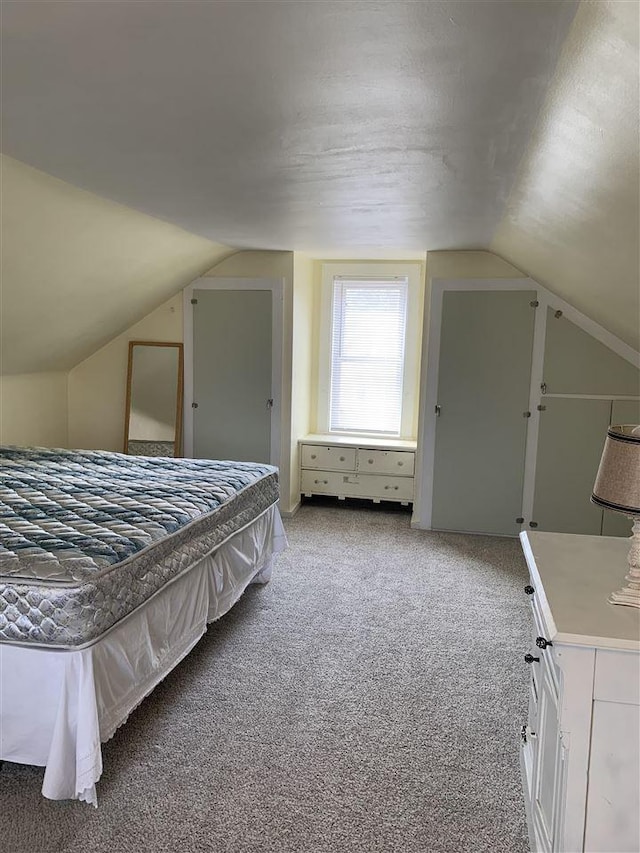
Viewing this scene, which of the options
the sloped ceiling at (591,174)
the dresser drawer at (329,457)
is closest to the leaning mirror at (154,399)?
the dresser drawer at (329,457)

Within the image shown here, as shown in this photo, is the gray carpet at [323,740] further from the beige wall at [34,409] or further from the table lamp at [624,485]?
the beige wall at [34,409]

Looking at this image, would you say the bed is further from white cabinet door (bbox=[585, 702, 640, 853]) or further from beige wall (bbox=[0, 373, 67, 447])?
white cabinet door (bbox=[585, 702, 640, 853])

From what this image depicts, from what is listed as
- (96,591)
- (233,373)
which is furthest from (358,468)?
(96,591)

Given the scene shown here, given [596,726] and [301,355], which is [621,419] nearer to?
[301,355]

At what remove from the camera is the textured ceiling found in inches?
52.6

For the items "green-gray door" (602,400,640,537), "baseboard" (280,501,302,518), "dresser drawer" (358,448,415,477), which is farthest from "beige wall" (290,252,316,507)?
"green-gray door" (602,400,640,537)

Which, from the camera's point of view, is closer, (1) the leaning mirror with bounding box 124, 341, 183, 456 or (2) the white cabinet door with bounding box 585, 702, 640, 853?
(2) the white cabinet door with bounding box 585, 702, 640, 853

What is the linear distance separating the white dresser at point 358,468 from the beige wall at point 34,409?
205 cm

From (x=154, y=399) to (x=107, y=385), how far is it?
43cm

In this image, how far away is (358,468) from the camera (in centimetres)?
523

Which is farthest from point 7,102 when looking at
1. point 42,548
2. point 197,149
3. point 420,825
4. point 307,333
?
point 307,333

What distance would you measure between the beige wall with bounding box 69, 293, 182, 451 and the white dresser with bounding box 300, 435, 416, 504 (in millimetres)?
1538

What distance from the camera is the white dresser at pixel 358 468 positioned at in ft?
16.9

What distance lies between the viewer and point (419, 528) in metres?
4.85
